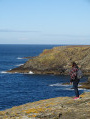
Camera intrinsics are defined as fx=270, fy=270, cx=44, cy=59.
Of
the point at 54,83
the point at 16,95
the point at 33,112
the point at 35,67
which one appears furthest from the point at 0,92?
the point at 33,112

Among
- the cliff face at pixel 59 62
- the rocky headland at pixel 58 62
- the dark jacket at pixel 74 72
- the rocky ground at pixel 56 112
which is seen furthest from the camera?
the cliff face at pixel 59 62

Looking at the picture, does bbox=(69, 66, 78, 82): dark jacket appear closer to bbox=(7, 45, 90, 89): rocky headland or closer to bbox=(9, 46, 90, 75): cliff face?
bbox=(7, 45, 90, 89): rocky headland

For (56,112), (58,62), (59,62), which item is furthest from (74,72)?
(58,62)

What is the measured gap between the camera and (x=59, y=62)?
105 m

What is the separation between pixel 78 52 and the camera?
110438 millimetres

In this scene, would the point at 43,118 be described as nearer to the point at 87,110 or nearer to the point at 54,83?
the point at 87,110

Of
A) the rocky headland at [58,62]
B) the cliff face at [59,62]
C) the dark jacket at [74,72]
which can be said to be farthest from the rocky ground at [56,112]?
the cliff face at [59,62]

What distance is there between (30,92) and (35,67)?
4321 cm

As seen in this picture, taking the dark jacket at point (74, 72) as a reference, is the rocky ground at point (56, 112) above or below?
below

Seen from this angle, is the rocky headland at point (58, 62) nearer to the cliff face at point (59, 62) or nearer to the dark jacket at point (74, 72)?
the cliff face at point (59, 62)

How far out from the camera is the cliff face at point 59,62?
9638 cm

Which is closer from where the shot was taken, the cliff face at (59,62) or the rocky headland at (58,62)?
the rocky headland at (58,62)

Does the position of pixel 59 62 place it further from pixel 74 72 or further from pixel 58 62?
pixel 74 72

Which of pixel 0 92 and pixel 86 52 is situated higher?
pixel 86 52
